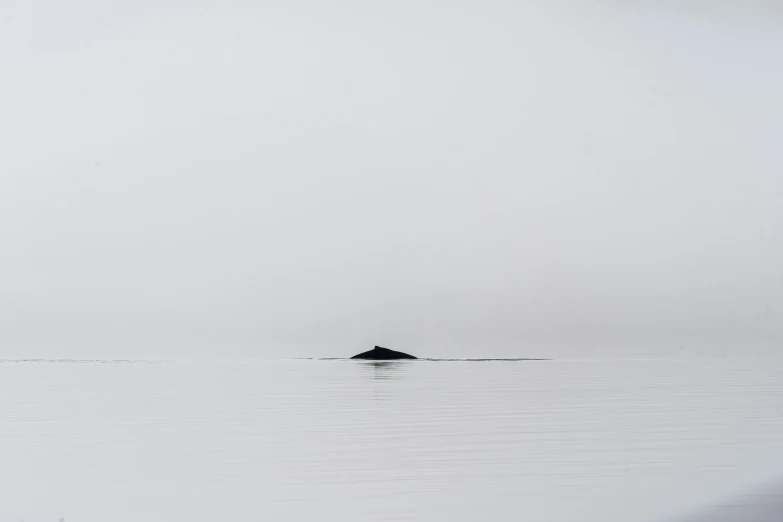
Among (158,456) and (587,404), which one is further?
(587,404)

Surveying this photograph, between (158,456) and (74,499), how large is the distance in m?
6.68

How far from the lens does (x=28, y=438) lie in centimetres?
2992

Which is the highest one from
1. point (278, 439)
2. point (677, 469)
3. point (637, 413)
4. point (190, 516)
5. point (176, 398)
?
point (176, 398)

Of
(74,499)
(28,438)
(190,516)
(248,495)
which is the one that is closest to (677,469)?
(248,495)

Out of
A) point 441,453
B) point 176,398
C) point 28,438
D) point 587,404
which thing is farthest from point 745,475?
point 176,398

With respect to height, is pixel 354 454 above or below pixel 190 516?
above

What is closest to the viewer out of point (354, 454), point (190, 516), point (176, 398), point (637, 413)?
point (190, 516)

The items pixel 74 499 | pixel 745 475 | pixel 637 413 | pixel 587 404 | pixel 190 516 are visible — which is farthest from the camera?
pixel 587 404

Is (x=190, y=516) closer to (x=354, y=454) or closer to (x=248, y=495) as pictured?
(x=248, y=495)

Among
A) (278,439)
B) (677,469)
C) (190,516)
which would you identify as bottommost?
(190,516)

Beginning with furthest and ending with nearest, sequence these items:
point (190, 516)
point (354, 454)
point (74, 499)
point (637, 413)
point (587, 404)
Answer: point (587, 404) < point (637, 413) < point (354, 454) < point (74, 499) < point (190, 516)

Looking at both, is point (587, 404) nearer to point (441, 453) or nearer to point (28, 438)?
point (441, 453)

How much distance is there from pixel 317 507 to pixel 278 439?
39.6 feet

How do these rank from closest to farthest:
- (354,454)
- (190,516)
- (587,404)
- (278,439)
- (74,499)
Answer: (190,516) → (74,499) → (354,454) → (278,439) → (587,404)
